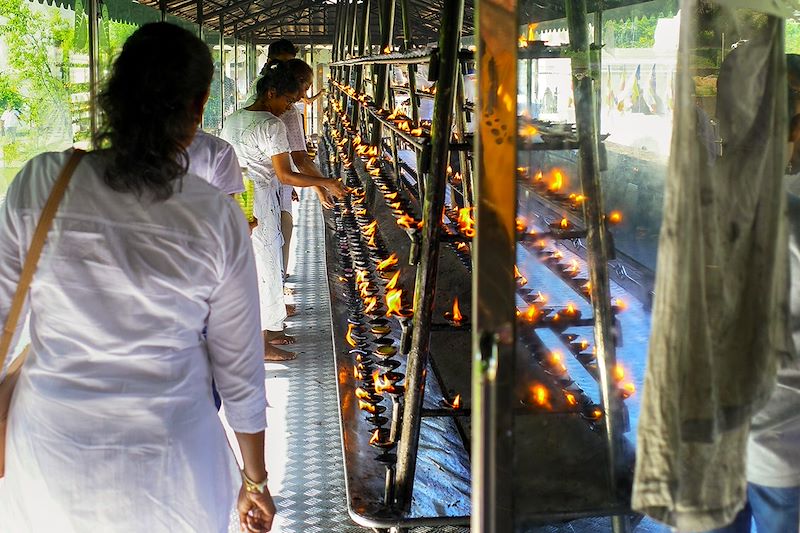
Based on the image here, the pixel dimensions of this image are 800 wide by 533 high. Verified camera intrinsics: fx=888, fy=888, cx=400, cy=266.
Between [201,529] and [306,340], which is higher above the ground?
[201,529]

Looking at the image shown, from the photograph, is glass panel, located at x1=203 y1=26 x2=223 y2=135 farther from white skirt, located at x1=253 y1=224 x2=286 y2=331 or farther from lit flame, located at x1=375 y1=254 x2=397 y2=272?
lit flame, located at x1=375 y1=254 x2=397 y2=272

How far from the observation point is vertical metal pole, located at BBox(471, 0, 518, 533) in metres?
1.44

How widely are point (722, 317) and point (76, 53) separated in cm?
548

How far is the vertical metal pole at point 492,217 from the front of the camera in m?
1.44

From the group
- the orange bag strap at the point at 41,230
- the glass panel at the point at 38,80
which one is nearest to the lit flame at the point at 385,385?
the orange bag strap at the point at 41,230

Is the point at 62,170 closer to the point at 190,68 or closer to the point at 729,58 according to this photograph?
the point at 190,68

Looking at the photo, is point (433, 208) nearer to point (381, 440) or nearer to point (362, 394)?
point (381, 440)

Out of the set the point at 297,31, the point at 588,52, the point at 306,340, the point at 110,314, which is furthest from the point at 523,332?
the point at 297,31

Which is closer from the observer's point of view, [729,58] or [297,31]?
[729,58]

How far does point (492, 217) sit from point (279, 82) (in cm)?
412

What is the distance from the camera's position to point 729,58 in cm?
150

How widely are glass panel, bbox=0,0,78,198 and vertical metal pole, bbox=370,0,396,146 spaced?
2.17 m

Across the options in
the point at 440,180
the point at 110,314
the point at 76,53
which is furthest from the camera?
the point at 76,53

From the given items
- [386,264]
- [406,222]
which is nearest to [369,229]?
[386,264]
